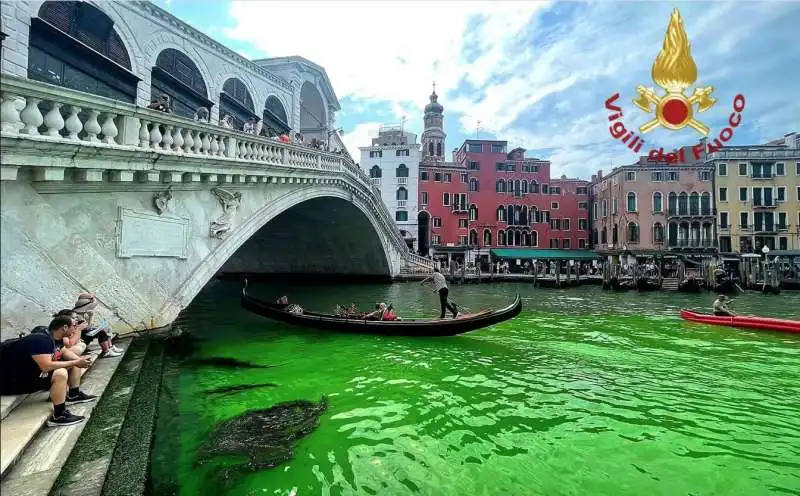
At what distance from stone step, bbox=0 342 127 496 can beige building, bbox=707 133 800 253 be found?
1461 inches

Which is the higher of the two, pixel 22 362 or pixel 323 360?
pixel 22 362

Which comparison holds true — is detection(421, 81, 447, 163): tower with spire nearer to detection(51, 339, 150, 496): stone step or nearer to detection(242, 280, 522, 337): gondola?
detection(242, 280, 522, 337): gondola

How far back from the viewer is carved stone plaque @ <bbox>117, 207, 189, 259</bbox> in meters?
6.65

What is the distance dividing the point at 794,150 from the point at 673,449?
119 ft

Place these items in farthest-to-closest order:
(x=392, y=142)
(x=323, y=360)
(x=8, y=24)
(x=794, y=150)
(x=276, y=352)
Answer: (x=392, y=142) < (x=794, y=150) < (x=276, y=352) < (x=323, y=360) < (x=8, y=24)

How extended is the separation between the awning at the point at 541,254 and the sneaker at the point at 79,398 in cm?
3090

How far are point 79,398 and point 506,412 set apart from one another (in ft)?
14.1

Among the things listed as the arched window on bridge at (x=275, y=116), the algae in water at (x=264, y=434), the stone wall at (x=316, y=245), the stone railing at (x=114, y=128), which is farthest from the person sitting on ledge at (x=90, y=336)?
the arched window on bridge at (x=275, y=116)

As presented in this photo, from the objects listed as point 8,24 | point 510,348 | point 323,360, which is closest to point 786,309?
point 510,348

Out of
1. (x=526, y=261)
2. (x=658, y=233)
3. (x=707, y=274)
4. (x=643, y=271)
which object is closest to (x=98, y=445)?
(x=707, y=274)

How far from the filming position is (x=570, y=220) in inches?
Answer: 1438

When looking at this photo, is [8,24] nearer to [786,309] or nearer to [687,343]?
[687,343]

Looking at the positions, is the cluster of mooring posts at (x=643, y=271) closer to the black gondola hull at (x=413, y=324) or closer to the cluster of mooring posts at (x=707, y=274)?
the cluster of mooring posts at (x=707, y=274)

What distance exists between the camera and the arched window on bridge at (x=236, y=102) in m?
14.2
